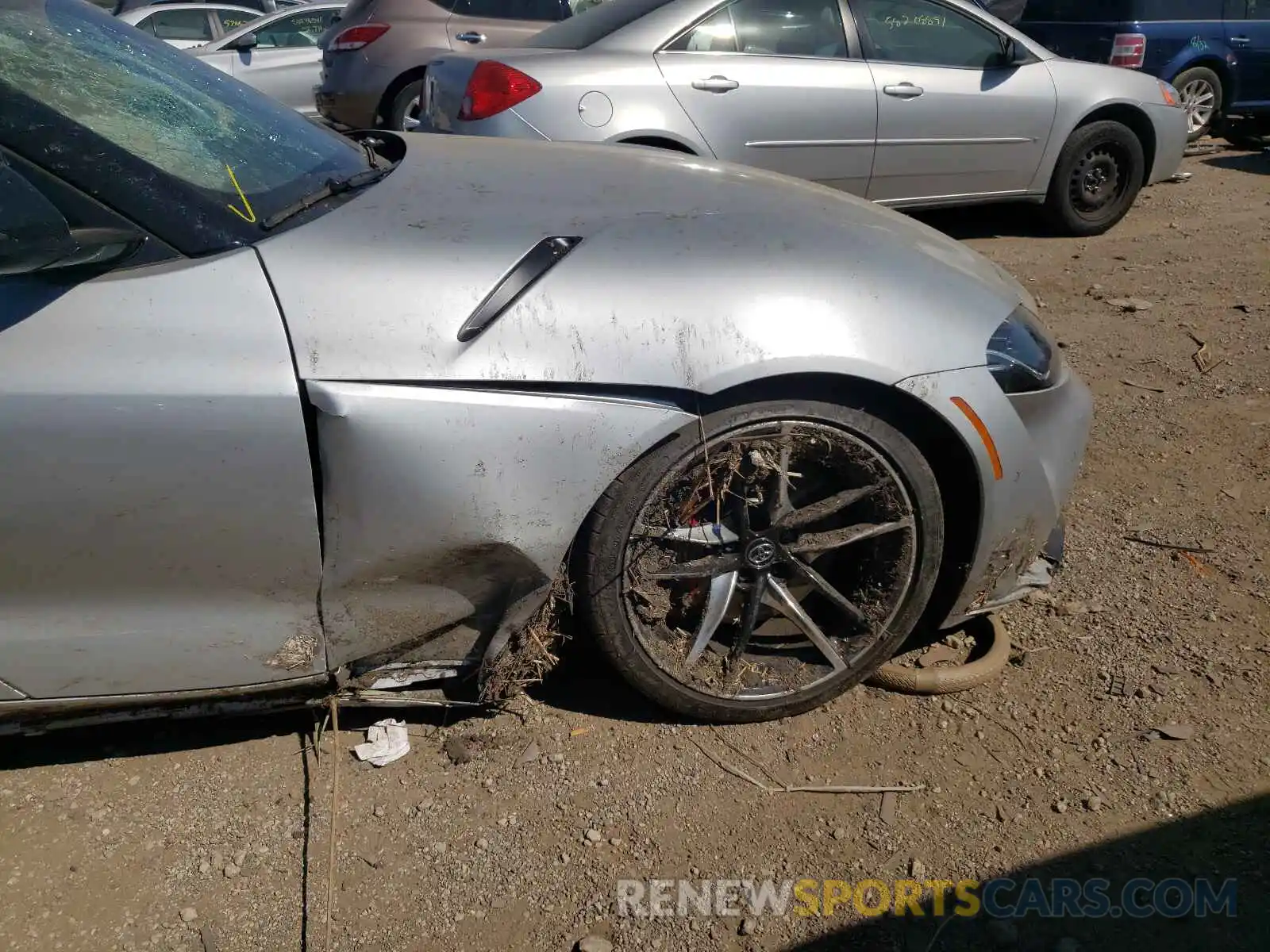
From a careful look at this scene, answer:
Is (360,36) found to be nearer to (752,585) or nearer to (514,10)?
(514,10)

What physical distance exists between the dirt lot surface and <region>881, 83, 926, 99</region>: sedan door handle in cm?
377

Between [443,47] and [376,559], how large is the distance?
6.65 meters

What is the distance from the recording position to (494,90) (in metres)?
5.23

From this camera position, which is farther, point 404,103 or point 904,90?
point 404,103

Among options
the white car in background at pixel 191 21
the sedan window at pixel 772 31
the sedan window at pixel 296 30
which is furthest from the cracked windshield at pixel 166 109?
the white car in background at pixel 191 21

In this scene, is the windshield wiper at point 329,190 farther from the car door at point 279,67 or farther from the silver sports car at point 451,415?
the car door at point 279,67

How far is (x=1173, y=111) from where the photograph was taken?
7.05m

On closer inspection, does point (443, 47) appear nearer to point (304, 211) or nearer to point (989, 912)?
point (304, 211)

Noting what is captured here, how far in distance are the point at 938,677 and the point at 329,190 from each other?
6.27 feet

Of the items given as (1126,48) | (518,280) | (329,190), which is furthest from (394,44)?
(518,280)

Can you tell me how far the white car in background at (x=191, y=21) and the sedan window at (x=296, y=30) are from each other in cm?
80

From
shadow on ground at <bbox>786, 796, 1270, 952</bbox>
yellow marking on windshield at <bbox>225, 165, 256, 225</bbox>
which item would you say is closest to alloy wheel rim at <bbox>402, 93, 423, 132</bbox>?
yellow marking on windshield at <bbox>225, 165, 256, 225</bbox>

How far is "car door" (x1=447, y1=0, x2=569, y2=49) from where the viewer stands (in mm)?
8055

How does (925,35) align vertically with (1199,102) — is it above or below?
above
